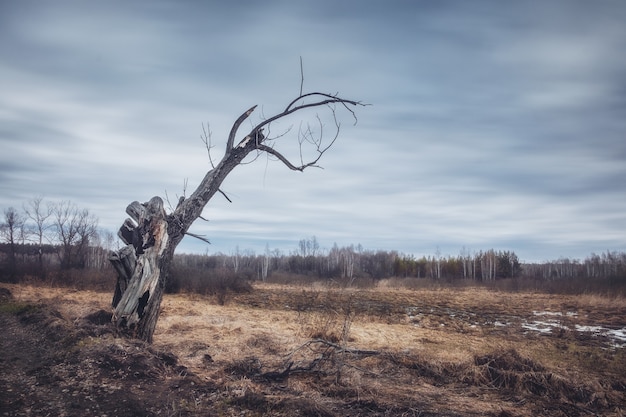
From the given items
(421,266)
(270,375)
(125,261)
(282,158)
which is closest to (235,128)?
(282,158)

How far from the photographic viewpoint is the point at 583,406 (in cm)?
575

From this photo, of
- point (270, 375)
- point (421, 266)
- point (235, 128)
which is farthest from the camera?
point (421, 266)

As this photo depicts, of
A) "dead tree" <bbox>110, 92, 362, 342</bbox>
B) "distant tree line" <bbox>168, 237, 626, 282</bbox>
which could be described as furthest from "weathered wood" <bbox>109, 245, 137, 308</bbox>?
"distant tree line" <bbox>168, 237, 626, 282</bbox>

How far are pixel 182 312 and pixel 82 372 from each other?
8.77 meters

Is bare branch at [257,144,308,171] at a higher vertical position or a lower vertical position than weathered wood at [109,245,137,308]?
higher

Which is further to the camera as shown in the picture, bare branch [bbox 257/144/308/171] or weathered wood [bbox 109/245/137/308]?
bare branch [bbox 257/144/308/171]

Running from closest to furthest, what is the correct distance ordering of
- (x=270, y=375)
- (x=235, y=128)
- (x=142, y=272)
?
(x=270, y=375) → (x=142, y=272) → (x=235, y=128)

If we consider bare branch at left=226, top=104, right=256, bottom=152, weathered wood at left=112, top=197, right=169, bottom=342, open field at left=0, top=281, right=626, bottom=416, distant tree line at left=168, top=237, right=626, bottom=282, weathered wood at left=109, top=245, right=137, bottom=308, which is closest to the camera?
open field at left=0, top=281, right=626, bottom=416

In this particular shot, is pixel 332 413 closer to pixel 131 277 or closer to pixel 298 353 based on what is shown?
pixel 298 353

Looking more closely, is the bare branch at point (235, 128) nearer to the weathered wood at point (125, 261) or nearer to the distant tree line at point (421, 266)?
the weathered wood at point (125, 261)

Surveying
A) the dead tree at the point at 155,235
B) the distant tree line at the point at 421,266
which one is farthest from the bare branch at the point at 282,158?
the distant tree line at the point at 421,266

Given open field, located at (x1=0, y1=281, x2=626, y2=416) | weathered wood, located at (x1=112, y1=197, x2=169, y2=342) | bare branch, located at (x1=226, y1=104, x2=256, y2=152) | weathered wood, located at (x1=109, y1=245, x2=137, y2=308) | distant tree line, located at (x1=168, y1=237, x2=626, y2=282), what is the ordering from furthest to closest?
distant tree line, located at (x1=168, y1=237, x2=626, y2=282)
bare branch, located at (x1=226, y1=104, x2=256, y2=152)
weathered wood, located at (x1=109, y1=245, x2=137, y2=308)
weathered wood, located at (x1=112, y1=197, x2=169, y2=342)
open field, located at (x1=0, y1=281, x2=626, y2=416)

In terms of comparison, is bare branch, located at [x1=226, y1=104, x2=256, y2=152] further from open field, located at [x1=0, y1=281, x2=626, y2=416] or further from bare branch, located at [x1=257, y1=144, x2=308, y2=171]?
open field, located at [x1=0, y1=281, x2=626, y2=416]

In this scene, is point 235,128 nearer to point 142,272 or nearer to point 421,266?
point 142,272
